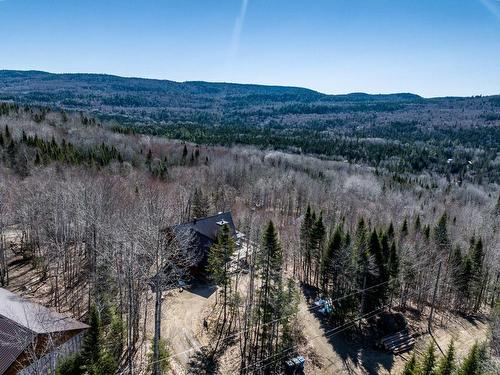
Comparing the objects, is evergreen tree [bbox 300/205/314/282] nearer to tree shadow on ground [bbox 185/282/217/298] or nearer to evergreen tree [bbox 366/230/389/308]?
evergreen tree [bbox 366/230/389/308]

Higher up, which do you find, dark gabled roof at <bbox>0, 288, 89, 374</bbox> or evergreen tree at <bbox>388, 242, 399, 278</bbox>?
dark gabled roof at <bbox>0, 288, 89, 374</bbox>

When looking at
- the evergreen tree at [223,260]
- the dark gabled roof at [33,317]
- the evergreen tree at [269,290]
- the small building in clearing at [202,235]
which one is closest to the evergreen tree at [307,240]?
the small building in clearing at [202,235]

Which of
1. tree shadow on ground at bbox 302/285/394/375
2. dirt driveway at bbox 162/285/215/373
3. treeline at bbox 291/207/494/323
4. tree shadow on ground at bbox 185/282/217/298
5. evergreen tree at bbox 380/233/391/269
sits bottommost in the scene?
tree shadow on ground at bbox 302/285/394/375

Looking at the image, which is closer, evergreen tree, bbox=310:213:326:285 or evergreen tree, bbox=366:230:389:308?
evergreen tree, bbox=366:230:389:308

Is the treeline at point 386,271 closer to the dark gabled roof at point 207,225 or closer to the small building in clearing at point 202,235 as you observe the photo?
the dark gabled roof at point 207,225

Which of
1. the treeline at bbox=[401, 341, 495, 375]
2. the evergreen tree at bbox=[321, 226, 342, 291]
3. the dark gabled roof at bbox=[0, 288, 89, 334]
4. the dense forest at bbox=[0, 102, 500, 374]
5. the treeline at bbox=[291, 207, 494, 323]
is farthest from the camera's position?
the evergreen tree at bbox=[321, 226, 342, 291]

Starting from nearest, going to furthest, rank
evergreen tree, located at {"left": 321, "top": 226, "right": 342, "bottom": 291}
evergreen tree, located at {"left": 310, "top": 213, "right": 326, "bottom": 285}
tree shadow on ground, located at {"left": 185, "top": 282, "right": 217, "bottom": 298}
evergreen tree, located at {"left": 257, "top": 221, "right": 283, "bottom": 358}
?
evergreen tree, located at {"left": 257, "top": 221, "right": 283, "bottom": 358}
evergreen tree, located at {"left": 321, "top": 226, "right": 342, "bottom": 291}
tree shadow on ground, located at {"left": 185, "top": 282, "right": 217, "bottom": 298}
evergreen tree, located at {"left": 310, "top": 213, "right": 326, "bottom": 285}

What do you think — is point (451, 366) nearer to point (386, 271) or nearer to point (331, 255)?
point (386, 271)

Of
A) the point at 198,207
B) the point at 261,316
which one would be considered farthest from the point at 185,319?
the point at 198,207

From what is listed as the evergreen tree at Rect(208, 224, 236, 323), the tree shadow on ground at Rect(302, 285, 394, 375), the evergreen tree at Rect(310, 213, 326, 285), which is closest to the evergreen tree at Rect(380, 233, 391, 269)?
the evergreen tree at Rect(310, 213, 326, 285)
